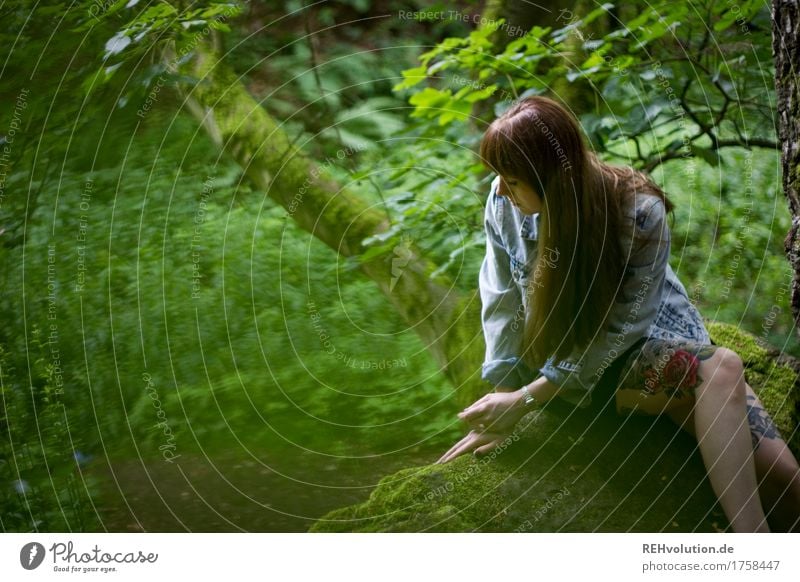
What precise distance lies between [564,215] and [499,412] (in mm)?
352

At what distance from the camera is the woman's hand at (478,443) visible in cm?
132

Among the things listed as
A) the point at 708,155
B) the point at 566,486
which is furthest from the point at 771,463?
the point at 708,155

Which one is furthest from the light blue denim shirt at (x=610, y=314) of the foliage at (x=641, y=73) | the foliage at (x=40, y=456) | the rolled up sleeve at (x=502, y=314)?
the foliage at (x=40, y=456)

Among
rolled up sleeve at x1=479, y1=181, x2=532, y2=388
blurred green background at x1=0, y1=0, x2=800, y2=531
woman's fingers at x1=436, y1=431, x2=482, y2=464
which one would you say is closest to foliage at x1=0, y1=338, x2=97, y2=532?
blurred green background at x1=0, y1=0, x2=800, y2=531

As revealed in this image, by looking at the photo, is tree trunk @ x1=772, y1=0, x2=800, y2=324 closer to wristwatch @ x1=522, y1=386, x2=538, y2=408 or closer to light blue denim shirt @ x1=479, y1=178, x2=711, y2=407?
light blue denim shirt @ x1=479, y1=178, x2=711, y2=407

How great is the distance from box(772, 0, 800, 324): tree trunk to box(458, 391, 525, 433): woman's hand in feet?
1.63

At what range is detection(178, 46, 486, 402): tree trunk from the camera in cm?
185

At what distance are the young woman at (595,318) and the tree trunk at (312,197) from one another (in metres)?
0.41

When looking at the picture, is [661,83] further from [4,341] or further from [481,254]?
[4,341]

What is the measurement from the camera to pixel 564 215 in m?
1.34

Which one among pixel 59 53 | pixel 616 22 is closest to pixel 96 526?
pixel 59 53

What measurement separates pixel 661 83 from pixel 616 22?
Answer: 204 millimetres

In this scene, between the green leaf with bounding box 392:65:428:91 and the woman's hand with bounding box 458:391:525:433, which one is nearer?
the woman's hand with bounding box 458:391:525:433

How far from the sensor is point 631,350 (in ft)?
4.39
